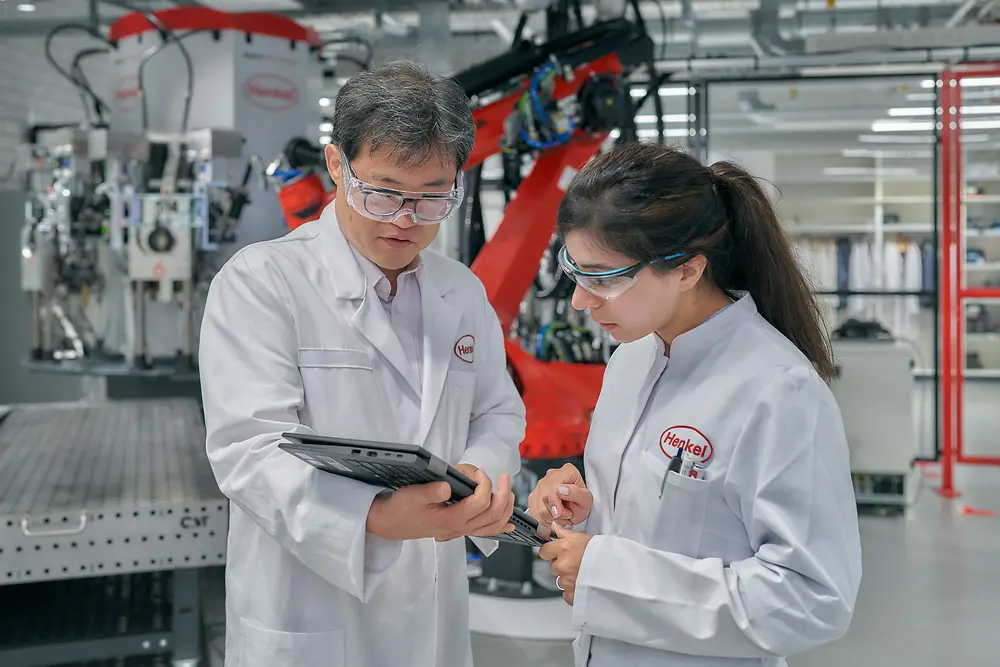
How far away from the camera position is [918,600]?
14.0 feet

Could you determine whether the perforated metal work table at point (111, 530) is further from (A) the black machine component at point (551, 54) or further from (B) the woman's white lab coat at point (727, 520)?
(A) the black machine component at point (551, 54)

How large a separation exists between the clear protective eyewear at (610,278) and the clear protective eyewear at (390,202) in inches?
11.3

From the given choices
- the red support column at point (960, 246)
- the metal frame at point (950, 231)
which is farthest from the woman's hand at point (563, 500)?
the red support column at point (960, 246)

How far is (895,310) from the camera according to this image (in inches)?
330

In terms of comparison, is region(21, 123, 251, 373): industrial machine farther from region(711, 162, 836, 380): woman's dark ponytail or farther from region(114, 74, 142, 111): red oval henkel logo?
region(711, 162, 836, 380): woman's dark ponytail

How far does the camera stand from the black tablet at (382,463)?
1.13 m

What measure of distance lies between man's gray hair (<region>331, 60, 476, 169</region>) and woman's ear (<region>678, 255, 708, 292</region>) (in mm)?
434

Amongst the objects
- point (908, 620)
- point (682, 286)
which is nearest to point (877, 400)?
point (908, 620)

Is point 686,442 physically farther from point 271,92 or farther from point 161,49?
point 161,49

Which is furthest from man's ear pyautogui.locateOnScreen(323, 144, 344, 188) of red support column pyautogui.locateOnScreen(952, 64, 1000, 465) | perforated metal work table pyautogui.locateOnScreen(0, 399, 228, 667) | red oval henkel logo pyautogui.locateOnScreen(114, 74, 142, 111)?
red support column pyautogui.locateOnScreen(952, 64, 1000, 465)

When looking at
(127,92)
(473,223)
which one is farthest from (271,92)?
(473,223)

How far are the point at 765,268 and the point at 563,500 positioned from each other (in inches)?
17.7

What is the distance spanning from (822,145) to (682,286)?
25.5 ft

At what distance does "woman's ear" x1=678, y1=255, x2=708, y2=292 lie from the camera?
1272 millimetres
